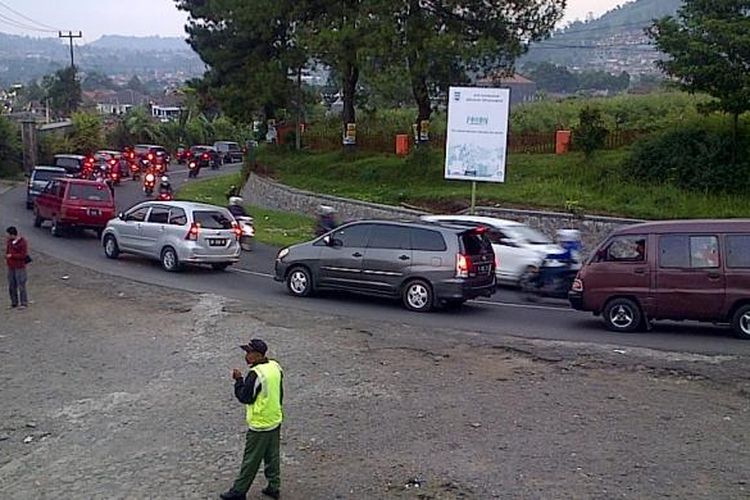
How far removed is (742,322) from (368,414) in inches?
302

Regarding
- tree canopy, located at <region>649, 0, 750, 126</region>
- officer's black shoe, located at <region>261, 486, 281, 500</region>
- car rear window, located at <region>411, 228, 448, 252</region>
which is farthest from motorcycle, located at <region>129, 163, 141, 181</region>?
officer's black shoe, located at <region>261, 486, 281, 500</region>

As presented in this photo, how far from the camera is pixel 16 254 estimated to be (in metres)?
18.0

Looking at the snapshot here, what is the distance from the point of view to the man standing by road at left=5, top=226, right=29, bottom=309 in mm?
17938

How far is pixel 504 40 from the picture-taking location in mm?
36281

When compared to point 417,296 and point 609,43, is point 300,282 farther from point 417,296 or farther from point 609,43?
point 609,43

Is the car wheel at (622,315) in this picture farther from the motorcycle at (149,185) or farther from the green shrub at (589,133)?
the motorcycle at (149,185)

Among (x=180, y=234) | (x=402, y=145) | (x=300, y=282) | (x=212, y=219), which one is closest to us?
(x=300, y=282)

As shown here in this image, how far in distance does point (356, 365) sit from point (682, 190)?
18.8 m

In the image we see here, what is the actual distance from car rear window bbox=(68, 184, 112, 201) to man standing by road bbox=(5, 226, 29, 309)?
35.1ft

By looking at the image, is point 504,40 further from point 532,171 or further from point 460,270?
point 460,270

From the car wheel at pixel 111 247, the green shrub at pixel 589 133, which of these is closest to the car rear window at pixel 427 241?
the car wheel at pixel 111 247

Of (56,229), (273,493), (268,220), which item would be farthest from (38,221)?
(273,493)

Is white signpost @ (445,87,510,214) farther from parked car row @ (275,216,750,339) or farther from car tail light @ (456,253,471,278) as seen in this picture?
car tail light @ (456,253,471,278)

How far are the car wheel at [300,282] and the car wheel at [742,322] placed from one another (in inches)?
321
